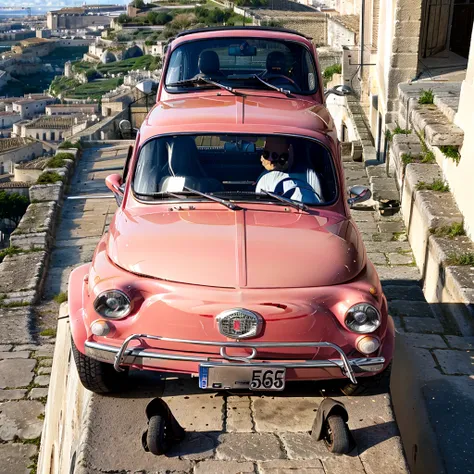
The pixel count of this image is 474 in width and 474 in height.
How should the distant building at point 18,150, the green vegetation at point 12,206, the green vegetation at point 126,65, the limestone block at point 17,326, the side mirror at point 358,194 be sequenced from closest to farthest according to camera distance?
1. the side mirror at point 358,194
2. the limestone block at point 17,326
3. the green vegetation at point 12,206
4. the distant building at point 18,150
5. the green vegetation at point 126,65

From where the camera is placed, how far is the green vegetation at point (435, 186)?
24.5 feet

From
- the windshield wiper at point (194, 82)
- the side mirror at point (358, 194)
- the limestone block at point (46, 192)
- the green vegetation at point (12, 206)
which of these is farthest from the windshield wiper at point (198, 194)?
the green vegetation at point (12, 206)

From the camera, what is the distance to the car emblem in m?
3.61

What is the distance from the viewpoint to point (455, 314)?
18.5 feet

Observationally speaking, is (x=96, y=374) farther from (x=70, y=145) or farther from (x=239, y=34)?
(x=70, y=145)

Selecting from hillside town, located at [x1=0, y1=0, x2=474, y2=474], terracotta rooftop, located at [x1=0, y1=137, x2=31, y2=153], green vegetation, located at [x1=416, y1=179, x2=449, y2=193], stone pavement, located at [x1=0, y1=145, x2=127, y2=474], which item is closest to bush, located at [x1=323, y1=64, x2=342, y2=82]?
stone pavement, located at [x1=0, y1=145, x2=127, y2=474]

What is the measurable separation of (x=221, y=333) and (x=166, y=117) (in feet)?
6.48

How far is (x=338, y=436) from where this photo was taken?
3.52 metres

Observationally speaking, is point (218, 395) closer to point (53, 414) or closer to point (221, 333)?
point (221, 333)

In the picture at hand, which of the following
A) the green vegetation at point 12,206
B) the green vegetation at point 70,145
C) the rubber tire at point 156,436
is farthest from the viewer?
the green vegetation at point 12,206

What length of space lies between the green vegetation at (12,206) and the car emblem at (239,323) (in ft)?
139

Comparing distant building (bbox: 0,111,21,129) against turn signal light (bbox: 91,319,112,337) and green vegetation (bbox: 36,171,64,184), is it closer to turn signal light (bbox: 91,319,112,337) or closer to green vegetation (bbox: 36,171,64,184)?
green vegetation (bbox: 36,171,64,184)

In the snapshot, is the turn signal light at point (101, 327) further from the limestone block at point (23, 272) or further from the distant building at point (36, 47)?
the distant building at point (36, 47)

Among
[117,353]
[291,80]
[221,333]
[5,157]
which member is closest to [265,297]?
[221,333]
